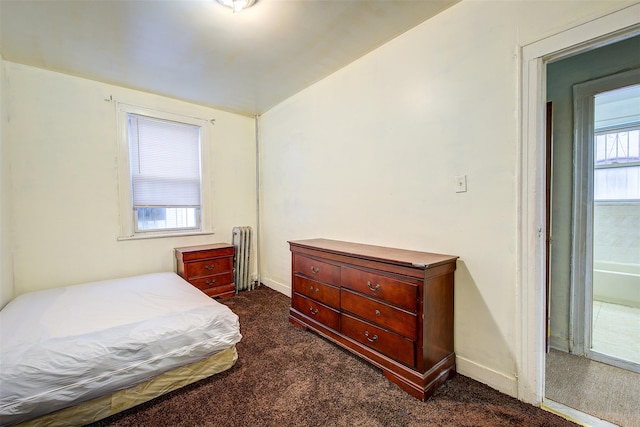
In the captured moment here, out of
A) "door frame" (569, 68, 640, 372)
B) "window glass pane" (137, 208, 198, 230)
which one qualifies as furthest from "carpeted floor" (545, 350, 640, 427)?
"window glass pane" (137, 208, 198, 230)

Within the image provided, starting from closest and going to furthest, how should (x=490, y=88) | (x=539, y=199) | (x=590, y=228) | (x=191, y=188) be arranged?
1. (x=539, y=199)
2. (x=490, y=88)
3. (x=590, y=228)
4. (x=191, y=188)

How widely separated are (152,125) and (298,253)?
2.52 meters

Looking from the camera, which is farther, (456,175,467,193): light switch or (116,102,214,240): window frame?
(116,102,214,240): window frame

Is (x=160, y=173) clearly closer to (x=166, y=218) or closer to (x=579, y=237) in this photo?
(x=166, y=218)

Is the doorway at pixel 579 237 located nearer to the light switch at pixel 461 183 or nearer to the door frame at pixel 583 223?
the door frame at pixel 583 223

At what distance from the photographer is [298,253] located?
2.62 m

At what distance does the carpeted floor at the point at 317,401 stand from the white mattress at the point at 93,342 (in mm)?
227

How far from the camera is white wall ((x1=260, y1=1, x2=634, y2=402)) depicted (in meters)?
1.63

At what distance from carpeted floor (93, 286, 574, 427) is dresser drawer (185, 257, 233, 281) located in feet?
4.95

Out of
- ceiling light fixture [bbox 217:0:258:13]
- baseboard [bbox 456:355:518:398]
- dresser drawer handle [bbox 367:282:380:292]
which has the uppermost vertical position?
ceiling light fixture [bbox 217:0:258:13]

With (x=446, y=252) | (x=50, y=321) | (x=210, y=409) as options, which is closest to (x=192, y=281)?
(x=50, y=321)

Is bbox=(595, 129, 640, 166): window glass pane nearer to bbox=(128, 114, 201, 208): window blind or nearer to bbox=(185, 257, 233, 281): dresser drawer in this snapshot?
bbox=(185, 257, 233, 281): dresser drawer

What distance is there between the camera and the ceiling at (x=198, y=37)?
1848 millimetres

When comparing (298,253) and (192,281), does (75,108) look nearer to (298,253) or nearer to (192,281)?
(192,281)
